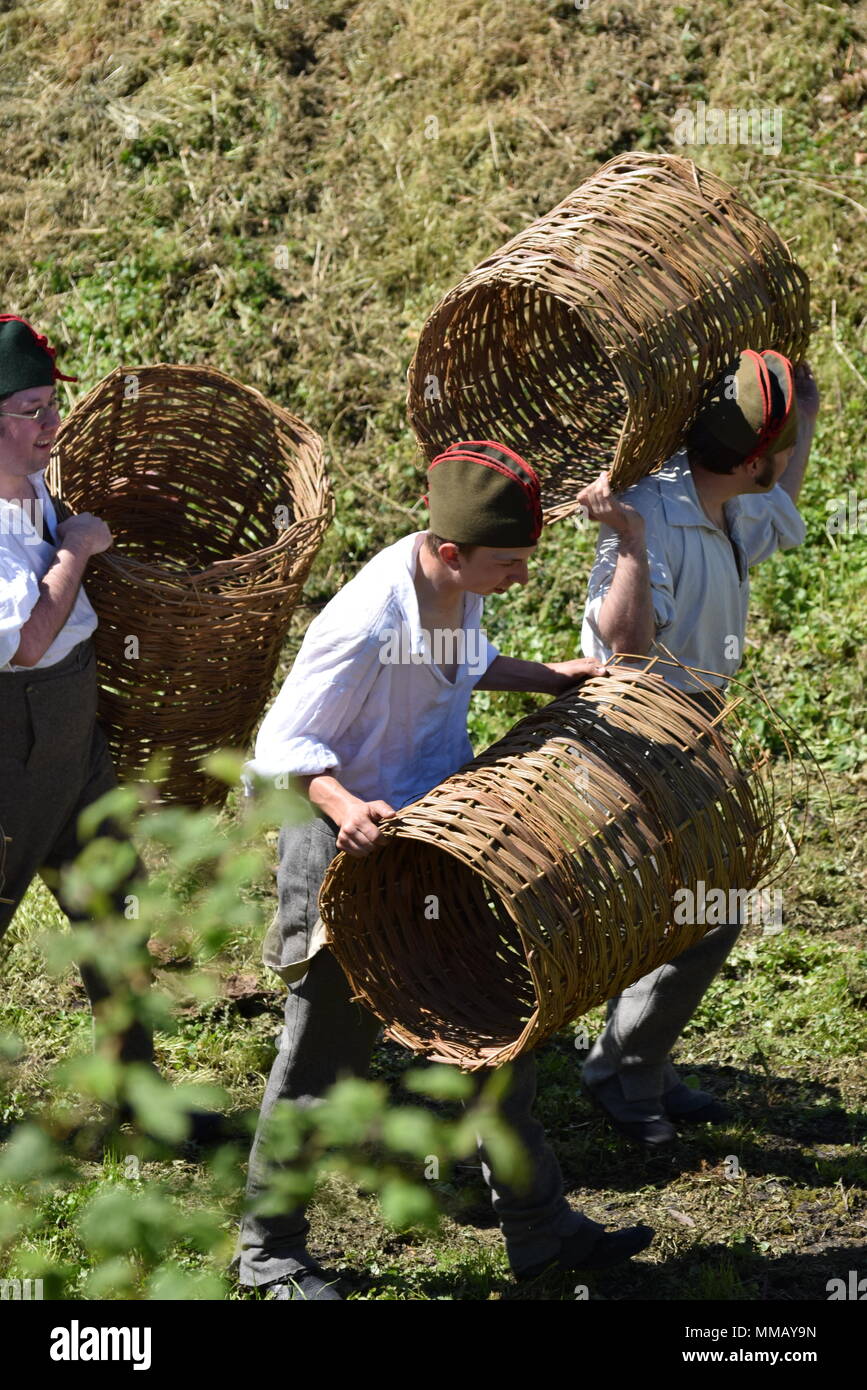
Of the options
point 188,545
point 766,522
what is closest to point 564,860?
point 766,522

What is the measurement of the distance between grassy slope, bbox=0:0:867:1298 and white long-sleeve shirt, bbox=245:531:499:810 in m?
1.46

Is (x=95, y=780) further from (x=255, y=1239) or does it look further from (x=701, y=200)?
(x=701, y=200)

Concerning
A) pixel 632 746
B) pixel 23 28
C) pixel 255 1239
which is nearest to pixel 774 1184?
pixel 255 1239

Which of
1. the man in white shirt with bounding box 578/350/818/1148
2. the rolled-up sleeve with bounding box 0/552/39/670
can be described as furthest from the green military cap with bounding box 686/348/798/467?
the rolled-up sleeve with bounding box 0/552/39/670

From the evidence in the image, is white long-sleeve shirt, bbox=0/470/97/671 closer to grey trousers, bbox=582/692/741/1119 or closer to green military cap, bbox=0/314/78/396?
green military cap, bbox=0/314/78/396

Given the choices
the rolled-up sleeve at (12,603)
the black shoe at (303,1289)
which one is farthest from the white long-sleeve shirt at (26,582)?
the black shoe at (303,1289)

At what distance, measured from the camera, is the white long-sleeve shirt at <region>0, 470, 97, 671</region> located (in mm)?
2879

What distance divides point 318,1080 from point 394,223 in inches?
201

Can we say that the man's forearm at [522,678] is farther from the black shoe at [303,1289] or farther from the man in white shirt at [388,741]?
the black shoe at [303,1289]

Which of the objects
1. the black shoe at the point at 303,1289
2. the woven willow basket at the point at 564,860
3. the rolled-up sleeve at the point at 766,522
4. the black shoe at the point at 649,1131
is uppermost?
the rolled-up sleeve at the point at 766,522

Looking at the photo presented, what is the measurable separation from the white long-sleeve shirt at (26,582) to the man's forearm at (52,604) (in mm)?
22

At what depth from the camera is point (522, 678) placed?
304 centimetres

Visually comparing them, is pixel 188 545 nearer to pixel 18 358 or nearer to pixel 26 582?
pixel 18 358

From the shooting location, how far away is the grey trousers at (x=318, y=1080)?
2951 millimetres
